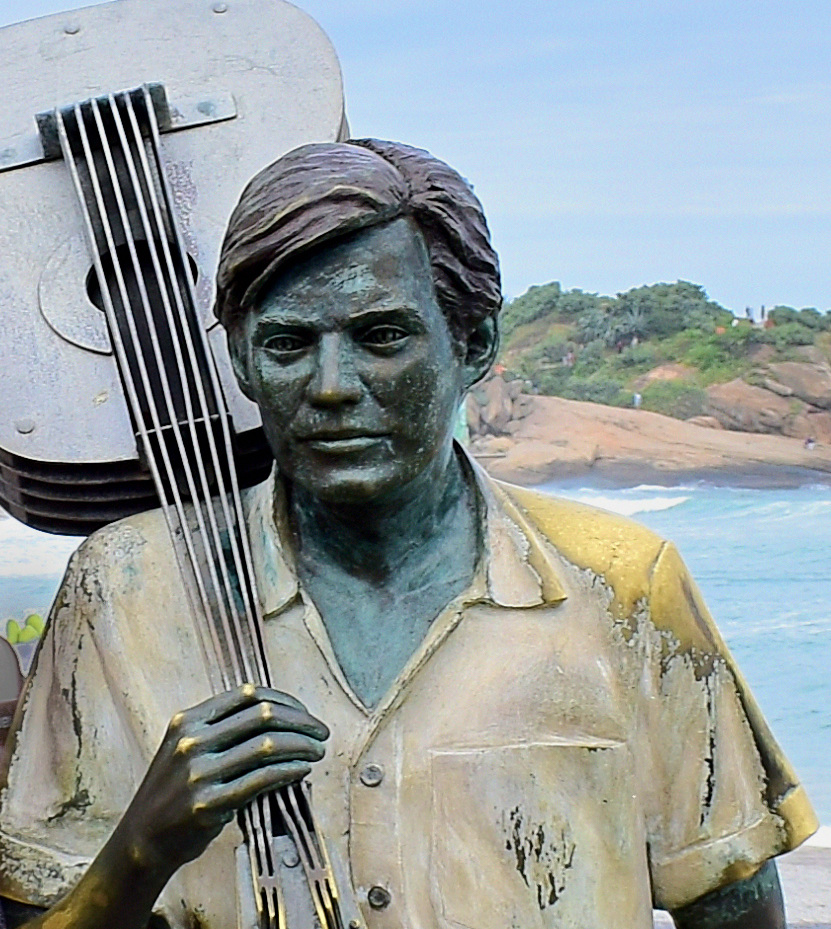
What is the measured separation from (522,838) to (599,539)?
0.26 metres

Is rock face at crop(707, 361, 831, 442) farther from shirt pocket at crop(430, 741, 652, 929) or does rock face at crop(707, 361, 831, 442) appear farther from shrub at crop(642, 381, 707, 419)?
shirt pocket at crop(430, 741, 652, 929)

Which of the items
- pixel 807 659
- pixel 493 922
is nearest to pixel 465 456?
pixel 493 922

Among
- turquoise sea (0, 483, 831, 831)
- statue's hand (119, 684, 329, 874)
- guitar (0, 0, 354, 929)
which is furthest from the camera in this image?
turquoise sea (0, 483, 831, 831)

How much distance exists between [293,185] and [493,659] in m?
0.40

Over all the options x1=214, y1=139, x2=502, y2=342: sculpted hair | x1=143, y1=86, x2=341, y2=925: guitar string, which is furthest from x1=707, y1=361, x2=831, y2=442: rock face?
Answer: x1=214, y1=139, x2=502, y2=342: sculpted hair

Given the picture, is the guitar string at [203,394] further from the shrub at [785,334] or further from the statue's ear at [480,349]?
the shrub at [785,334]

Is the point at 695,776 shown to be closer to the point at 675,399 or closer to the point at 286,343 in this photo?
the point at 286,343

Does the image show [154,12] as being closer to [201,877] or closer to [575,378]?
[201,877]

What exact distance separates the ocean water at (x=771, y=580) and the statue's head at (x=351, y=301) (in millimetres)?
2101

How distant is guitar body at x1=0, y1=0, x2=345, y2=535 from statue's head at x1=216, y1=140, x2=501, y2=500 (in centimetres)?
20

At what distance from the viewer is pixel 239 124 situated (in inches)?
59.4

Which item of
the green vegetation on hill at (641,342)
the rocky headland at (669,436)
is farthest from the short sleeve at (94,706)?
the green vegetation on hill at (641,342)

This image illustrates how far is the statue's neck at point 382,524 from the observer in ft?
4.14

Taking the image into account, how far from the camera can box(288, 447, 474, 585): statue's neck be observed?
1.26m
